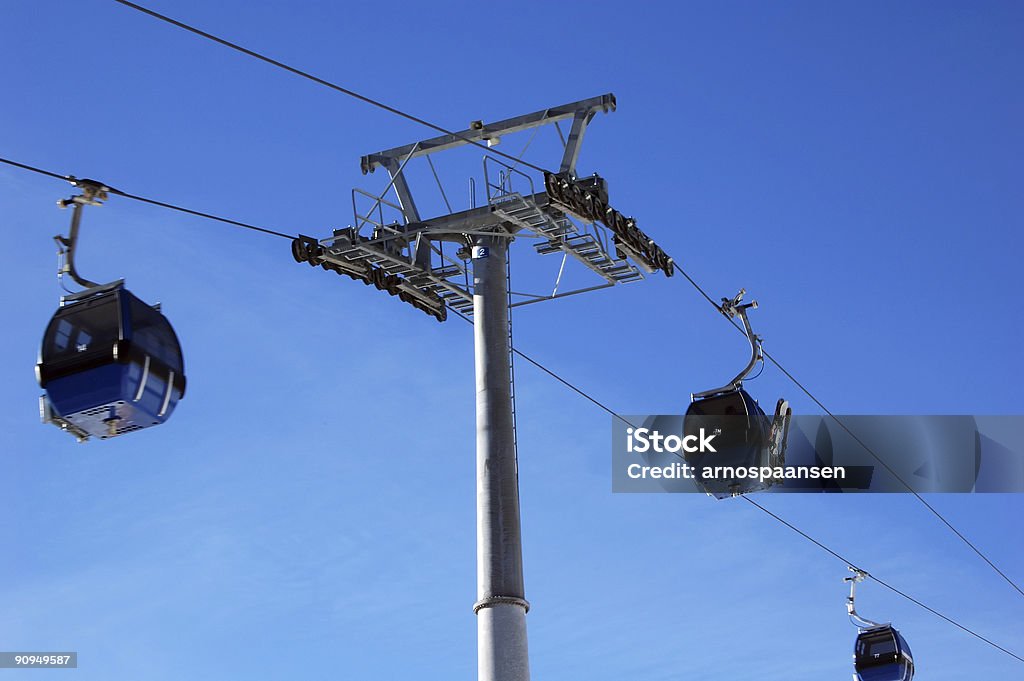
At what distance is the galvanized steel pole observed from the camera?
Answer: 13.1 metres

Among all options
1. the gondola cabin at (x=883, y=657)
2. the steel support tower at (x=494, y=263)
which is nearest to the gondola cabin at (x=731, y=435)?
the steel support tower at (x=494, y=263)

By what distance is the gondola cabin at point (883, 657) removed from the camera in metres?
25.3

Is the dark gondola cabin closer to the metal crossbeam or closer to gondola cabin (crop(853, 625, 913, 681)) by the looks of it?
the metal crossbeam

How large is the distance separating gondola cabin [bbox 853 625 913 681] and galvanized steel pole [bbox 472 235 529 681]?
1368 cm

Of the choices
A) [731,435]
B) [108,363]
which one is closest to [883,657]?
[731,435]

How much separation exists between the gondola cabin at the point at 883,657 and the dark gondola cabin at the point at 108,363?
17.1m

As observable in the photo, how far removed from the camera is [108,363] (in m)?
11.0

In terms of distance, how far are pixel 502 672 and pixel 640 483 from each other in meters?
7.76

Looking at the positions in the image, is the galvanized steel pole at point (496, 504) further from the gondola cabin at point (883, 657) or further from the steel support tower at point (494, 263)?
the gondola cabin at point (883, 657)

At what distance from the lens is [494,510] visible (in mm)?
13484

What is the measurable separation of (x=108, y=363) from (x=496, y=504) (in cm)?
402

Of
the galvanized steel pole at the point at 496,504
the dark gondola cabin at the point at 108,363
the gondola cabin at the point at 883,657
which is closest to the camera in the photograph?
the dark gondola cabin at the point at 108,363

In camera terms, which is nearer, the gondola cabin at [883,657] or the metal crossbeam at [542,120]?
the metal crossbeam at [542,120]

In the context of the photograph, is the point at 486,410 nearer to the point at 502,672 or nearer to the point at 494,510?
the point at 494,510
